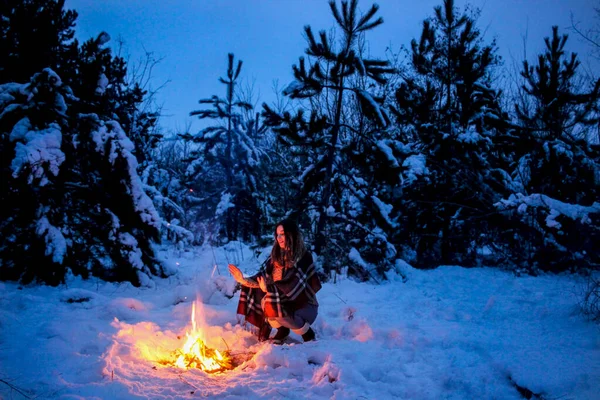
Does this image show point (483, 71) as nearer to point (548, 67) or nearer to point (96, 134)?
point (548, 67)

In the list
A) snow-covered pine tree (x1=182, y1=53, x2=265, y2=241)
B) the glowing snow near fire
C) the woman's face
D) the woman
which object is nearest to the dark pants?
the woman

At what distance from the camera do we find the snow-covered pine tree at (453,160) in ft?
27.9

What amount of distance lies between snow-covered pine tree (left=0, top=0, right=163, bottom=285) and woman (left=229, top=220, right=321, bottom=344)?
317 cm

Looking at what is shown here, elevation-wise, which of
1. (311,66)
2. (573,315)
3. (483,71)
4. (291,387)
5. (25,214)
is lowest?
(291,387)

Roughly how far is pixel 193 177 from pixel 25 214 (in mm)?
10714

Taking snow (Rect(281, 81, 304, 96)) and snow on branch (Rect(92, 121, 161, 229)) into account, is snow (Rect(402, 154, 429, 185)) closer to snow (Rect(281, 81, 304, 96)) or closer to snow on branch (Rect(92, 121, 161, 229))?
snow (Rect(281, 81, 304, 96))

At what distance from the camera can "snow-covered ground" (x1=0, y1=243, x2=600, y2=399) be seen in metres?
2.79

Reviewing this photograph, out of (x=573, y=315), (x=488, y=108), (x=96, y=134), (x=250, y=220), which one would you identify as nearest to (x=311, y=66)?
(x=96, y=134)

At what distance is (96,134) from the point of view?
5711 millimetres

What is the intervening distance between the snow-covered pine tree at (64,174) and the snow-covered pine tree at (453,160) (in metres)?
5.70

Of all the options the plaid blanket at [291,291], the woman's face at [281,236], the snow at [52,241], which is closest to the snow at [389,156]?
the plaid blanket at [291,291]

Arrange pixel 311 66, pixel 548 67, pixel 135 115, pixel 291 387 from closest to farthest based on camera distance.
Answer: pixel 291 387 < pixel 311 66 < pixel 548 67 < pixel 135 115

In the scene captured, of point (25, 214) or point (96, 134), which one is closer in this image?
point (25, 214)

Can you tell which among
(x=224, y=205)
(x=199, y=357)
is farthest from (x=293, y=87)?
(x=224, y=205)
